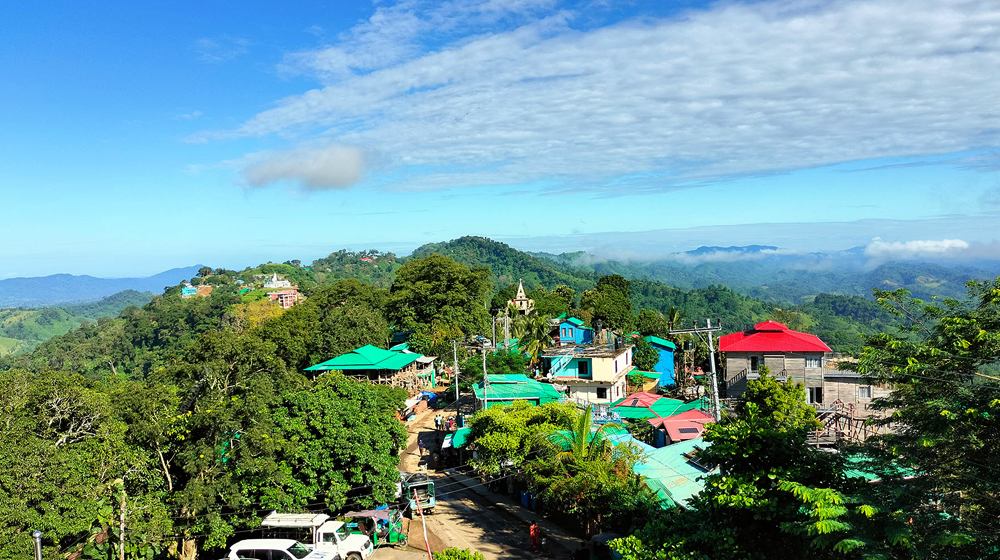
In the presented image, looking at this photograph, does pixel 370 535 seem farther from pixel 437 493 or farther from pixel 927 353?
pixel 927 353

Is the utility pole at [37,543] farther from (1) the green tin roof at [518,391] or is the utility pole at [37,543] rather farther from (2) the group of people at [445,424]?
(2) the group of people at [445,424]

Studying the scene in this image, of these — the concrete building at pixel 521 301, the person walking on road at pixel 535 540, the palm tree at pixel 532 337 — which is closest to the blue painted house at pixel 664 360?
the palm tree at pixel 532 337

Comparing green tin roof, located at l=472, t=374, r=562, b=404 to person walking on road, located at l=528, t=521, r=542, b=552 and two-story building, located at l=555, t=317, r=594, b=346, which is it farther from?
two-story building, located at l=555, t=317, r=594, b=346

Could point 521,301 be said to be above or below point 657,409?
above

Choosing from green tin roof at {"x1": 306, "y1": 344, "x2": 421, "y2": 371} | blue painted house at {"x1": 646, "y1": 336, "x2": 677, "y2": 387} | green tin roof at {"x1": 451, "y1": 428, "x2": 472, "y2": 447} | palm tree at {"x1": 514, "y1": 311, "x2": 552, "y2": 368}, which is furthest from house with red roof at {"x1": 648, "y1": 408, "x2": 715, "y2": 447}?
blue painted house at {"x1": 646, "y1": 336, "x2": 677, "y2": 387}

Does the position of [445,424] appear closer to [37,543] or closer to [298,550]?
[298,550]

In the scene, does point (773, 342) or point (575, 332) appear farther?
point (575, 332)

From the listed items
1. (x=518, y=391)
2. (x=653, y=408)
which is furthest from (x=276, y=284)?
(x=653, y=408)
